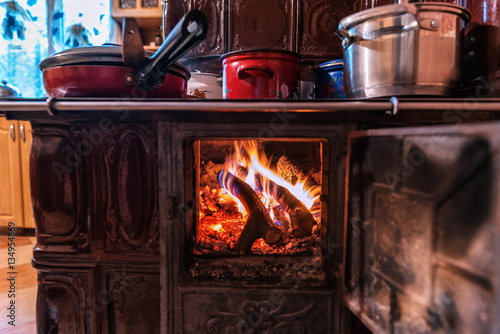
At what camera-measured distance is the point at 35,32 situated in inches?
93.1

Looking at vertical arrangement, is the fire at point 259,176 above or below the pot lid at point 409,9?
below

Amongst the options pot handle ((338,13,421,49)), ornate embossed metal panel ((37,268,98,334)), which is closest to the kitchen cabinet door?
ornate embossed metal panel ((37,268,98,334))

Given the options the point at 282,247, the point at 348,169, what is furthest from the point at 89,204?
the point at 348,169

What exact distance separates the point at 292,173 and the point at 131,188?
2.41ft

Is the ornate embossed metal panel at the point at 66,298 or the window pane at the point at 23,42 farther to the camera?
the window pane at the point at 23,42

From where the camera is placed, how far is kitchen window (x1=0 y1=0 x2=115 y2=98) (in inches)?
91.4

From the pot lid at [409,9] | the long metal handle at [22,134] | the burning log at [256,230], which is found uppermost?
the pot lid at [409,9]

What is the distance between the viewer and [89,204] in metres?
0.83

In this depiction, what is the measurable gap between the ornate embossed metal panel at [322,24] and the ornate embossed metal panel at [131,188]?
106 centimetres

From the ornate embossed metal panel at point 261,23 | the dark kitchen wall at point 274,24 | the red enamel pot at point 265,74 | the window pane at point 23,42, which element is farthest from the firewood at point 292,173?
the window pane at point 23,42

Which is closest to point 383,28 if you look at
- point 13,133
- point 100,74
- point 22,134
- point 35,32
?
point 100,74

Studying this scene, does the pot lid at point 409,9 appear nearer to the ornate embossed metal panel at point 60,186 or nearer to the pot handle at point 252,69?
the pot handle at point 252,69

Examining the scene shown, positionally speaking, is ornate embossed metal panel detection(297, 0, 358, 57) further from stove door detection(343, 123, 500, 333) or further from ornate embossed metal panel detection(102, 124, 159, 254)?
ornate embossed metal panel detection(102, 124, 159, 254)

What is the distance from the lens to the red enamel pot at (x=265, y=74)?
94 cm
